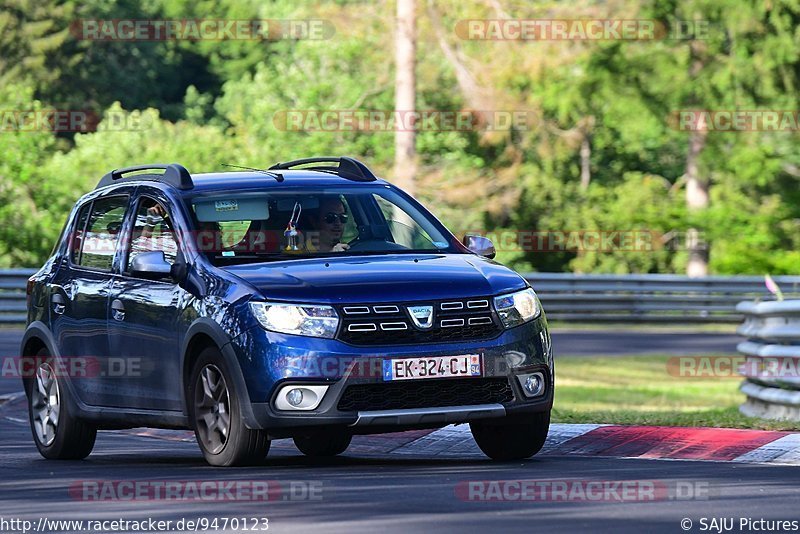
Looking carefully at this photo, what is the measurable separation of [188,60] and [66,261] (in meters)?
71.7

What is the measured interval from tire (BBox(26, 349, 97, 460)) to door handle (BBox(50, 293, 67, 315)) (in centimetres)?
33

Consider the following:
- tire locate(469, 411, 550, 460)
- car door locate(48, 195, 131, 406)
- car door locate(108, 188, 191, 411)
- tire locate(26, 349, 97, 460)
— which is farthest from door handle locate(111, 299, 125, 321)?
tire locate(469, 411, 550, 460)

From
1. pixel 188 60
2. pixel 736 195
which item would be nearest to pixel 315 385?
pixel 736 195

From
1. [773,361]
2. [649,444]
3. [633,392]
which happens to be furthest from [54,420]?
[633,392]

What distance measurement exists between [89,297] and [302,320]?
7.43ft

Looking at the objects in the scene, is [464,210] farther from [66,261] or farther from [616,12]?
[66,261]

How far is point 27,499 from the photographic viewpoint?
28.8ft

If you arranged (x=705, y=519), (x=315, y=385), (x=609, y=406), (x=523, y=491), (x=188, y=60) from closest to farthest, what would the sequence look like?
(x=705, y=519) → (x=523, y=491) → (x=315, y=385) → (x=609, y=406) → (x=188, y=60)

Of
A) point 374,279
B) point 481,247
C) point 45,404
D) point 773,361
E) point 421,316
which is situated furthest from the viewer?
point 773,361

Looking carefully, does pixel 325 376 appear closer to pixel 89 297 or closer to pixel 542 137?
pixel 89 297

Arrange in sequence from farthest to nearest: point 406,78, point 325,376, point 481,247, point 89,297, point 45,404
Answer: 1. point 406,78
2. point 45,404
3. point 89,297
4. point 481,247
5. point 325,376

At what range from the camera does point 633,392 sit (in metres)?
20.0

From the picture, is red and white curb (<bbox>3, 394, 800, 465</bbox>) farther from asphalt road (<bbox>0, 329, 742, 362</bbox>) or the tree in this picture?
the tree

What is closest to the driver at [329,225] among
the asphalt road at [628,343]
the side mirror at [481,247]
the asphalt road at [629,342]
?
the side mirror at [481,247]
